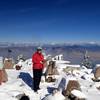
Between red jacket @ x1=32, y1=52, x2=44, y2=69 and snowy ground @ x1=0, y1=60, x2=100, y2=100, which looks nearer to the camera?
snowy ground @ x1=0, y1=60, x2=100, y2=100

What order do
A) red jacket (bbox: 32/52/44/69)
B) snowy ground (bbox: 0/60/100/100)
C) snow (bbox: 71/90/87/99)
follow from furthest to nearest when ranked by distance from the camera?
1. red jacket (bbox: 32/52/44/69)
2. snowy ground (bbox: 0/60/100/100)
3. snow (bbox: 71/90/87/99)

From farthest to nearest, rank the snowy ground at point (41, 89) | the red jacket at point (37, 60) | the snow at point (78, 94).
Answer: the red jacket at point (37, 60)
the snowy ground at point (41, 89)
the snow at point (78, 94)

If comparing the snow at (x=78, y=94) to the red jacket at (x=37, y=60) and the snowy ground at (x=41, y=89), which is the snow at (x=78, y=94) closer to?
the snowy ground at (x=41, y=89)

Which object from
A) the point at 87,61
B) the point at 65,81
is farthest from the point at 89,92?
the point at 87,61

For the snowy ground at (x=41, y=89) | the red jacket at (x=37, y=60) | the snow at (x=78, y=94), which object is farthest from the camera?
the red jacket at (x=37, y=60)

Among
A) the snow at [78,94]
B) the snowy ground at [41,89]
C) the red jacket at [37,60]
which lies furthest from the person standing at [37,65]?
the snow at [78,94]

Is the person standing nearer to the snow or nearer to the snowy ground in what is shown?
the snowy ground

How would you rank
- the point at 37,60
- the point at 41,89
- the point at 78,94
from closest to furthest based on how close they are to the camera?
the point at 78,94, the point at 37,60, the point at 41,89

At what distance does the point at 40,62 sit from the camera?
20891 mm

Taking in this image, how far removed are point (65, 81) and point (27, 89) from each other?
2985 millimetres

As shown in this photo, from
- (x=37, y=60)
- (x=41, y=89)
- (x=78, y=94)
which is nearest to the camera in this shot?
(x=78, y=94)

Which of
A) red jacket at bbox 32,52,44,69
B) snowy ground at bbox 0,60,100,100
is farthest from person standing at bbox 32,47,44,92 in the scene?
snowy ground at bbox 0,60,100,100

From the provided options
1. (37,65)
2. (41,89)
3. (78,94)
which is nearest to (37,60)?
(37,65)

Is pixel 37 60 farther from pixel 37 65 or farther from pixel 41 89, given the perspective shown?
pixel 41 89
